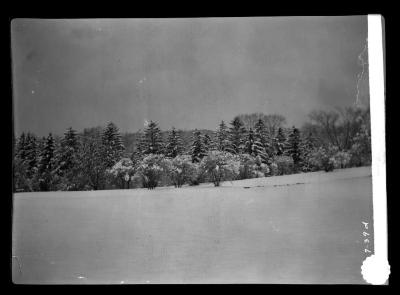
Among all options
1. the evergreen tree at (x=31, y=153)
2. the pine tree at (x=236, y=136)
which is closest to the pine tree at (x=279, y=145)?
the pine tree at (x=236, y=136)

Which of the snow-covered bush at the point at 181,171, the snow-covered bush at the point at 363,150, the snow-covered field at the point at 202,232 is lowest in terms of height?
the snow-covered field at the point at 202,232

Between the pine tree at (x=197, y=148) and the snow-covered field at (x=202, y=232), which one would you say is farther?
the pine tree at (x=197, y=148)

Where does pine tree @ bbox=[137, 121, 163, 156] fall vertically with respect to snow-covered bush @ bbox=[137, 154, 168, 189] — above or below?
above

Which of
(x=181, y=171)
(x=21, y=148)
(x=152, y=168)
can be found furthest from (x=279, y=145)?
(x=21, y=148)

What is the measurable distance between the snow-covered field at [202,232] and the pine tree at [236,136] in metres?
0.27

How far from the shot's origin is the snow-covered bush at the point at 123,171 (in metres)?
2.88

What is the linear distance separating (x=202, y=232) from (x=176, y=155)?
60 cm

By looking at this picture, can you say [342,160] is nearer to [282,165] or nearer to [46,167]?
[282,165]

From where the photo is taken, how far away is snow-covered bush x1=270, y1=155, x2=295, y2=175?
9.42 feet

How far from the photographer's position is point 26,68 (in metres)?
→ 2.86

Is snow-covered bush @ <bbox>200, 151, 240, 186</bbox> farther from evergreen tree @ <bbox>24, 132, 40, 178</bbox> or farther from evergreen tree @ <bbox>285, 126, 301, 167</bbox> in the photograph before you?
evergreen tree @ <bbox>24, 132, 40, 178</bbox>

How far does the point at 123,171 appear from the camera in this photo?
288 cm

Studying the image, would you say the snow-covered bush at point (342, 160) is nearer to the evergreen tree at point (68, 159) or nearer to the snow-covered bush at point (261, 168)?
the snow-covered bush at point (261, 168)

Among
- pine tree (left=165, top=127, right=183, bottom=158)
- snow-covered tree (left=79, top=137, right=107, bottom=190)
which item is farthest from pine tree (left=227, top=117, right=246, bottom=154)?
snow-covered tree (left=79, top=137, right=107, bottom=190)
